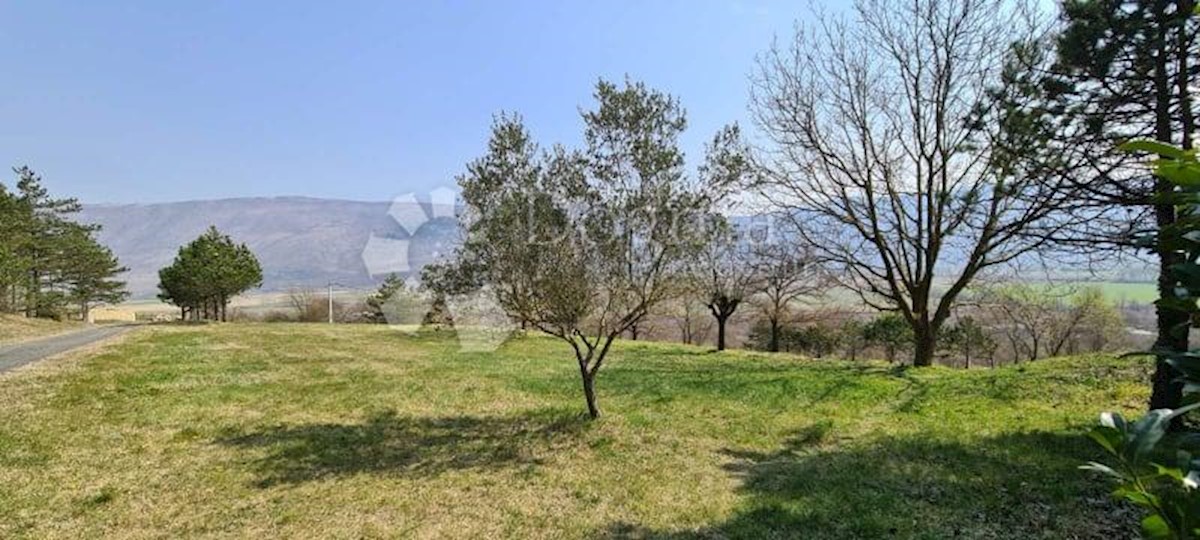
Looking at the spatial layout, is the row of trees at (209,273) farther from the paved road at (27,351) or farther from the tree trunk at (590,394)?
the tree trunk at (590,394)

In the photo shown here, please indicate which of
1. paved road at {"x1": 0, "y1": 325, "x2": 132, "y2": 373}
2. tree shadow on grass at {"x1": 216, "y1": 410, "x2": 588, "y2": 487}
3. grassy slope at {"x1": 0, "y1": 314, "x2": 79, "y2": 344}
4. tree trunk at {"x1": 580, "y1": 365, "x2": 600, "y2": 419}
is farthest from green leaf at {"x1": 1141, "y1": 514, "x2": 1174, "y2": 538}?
grassy slope at {"x1": 0, "y1": 314, "x2": 79, "y2": 344}

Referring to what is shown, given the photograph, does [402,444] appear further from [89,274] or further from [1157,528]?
[89,274]

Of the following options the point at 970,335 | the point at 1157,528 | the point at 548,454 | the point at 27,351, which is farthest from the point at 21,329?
the point at 970,335

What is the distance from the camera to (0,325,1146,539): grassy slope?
580cm

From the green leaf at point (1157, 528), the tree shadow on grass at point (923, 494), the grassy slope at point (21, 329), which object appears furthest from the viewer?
the grassy slope at point (21, 329)

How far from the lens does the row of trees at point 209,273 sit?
40281 mm

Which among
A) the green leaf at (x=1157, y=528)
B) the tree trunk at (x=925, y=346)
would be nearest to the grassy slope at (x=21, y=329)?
the green leaf at (x=1157, y=528)

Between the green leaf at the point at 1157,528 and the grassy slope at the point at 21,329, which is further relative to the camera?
the grassy slope at the point at 21,329

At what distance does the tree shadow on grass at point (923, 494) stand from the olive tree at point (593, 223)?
9.44ft

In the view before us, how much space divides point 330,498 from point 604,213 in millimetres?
5246

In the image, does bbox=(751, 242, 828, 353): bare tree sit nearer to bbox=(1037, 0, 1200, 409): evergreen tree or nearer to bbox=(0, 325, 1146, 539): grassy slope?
bbox=(0, 325, 1146, 539): grassy slope

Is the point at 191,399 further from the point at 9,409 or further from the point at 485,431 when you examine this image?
the point at 485,431

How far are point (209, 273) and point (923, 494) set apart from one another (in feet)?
145

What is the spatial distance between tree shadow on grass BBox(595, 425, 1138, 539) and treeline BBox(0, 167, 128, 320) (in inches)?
1633
